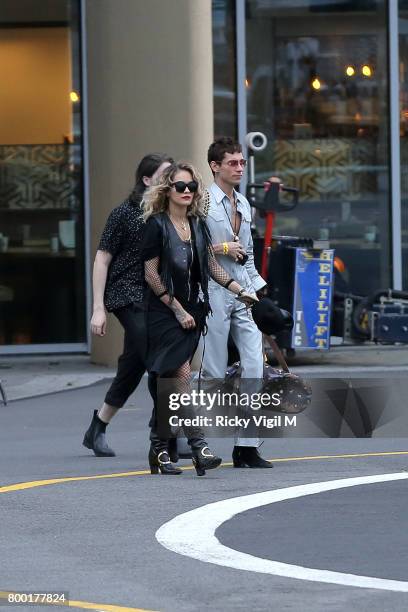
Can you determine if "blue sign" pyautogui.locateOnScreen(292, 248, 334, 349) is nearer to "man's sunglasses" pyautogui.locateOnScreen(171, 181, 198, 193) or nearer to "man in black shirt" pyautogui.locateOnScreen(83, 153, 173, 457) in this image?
"man in black shirt" pyautogui.locateOnScreen(83, 153, 173, 457)

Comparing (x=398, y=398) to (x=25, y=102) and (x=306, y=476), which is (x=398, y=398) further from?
(x=25, y=102)

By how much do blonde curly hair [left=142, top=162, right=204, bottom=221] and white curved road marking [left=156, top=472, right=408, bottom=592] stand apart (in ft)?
5.81

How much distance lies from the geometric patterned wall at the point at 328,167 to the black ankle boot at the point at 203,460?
29.5 feet

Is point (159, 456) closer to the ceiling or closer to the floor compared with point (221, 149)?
closer to the floor

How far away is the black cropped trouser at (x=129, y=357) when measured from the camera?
10.2 m

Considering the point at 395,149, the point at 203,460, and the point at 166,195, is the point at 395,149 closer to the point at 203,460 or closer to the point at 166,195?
the point at 166,195

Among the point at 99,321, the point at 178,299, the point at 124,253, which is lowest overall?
the point at 99,321

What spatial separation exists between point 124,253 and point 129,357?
0.65 m

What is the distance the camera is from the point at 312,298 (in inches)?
622

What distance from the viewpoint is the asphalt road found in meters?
6.45

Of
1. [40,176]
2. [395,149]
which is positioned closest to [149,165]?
[40,176]

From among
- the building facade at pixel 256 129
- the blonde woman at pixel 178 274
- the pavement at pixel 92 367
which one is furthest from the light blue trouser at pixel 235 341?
the building facade at pixel 256 129

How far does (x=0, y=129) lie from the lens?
59.1ft

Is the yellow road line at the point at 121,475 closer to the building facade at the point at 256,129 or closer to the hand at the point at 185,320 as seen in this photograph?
the hand at the point at 185,320
